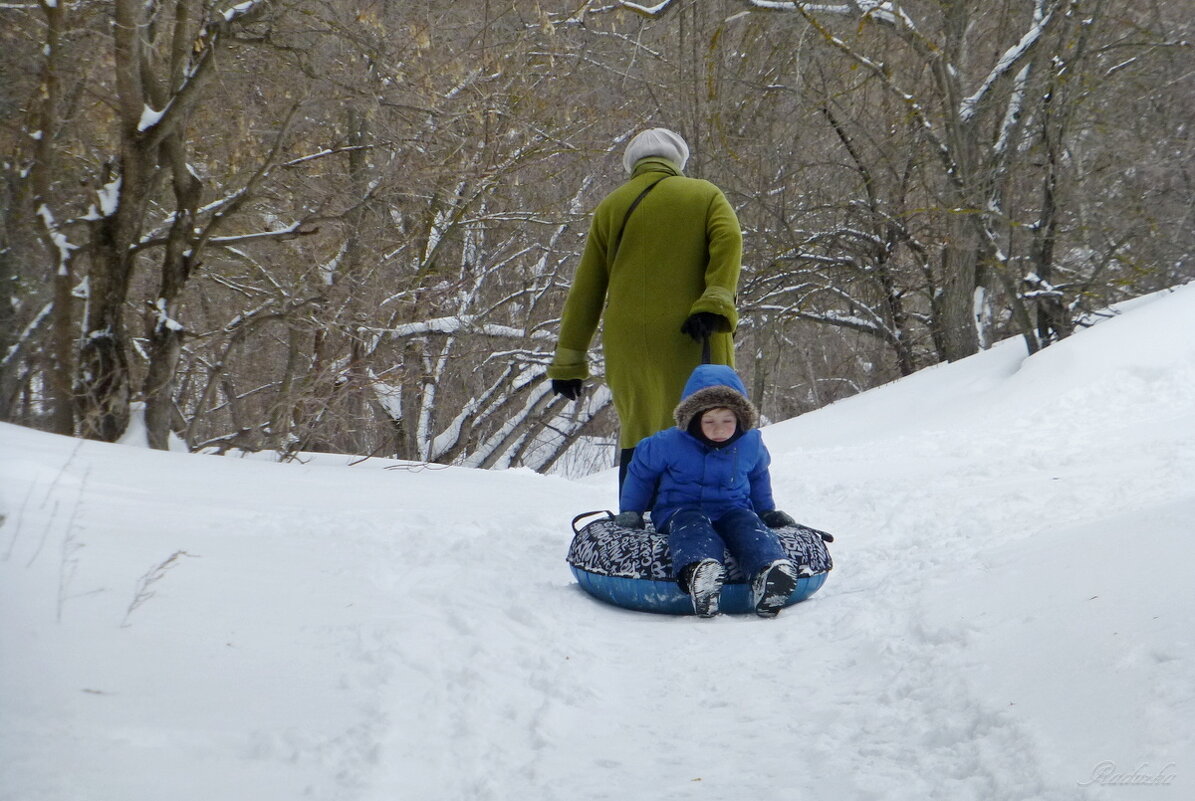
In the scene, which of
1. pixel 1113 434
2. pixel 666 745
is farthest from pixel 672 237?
pixel 1113 434

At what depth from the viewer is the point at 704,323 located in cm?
431

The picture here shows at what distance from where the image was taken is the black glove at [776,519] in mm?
4168

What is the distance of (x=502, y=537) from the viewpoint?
187 inches

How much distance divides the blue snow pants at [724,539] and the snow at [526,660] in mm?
221

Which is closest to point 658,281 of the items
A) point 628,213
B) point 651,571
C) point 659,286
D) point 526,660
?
point 659,286

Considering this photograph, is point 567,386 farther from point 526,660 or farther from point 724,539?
point 526,660

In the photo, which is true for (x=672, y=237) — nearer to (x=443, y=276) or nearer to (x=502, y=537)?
(x=502, y=537)

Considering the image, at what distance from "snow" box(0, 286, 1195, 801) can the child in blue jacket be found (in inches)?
11.5

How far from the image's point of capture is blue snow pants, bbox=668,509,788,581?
3734mm

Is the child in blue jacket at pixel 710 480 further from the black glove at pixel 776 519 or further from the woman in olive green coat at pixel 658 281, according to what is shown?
the woman in olive green coat at pixel 658 281

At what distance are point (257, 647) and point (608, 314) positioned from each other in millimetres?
2584

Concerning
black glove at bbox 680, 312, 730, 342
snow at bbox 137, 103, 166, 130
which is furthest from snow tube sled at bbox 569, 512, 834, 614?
snow at bbox 137, 103, 166, 130

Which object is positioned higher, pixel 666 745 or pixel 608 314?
pixel 608 314

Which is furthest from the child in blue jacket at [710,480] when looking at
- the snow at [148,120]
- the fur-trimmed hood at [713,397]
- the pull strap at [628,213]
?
the snow at [148,120]
